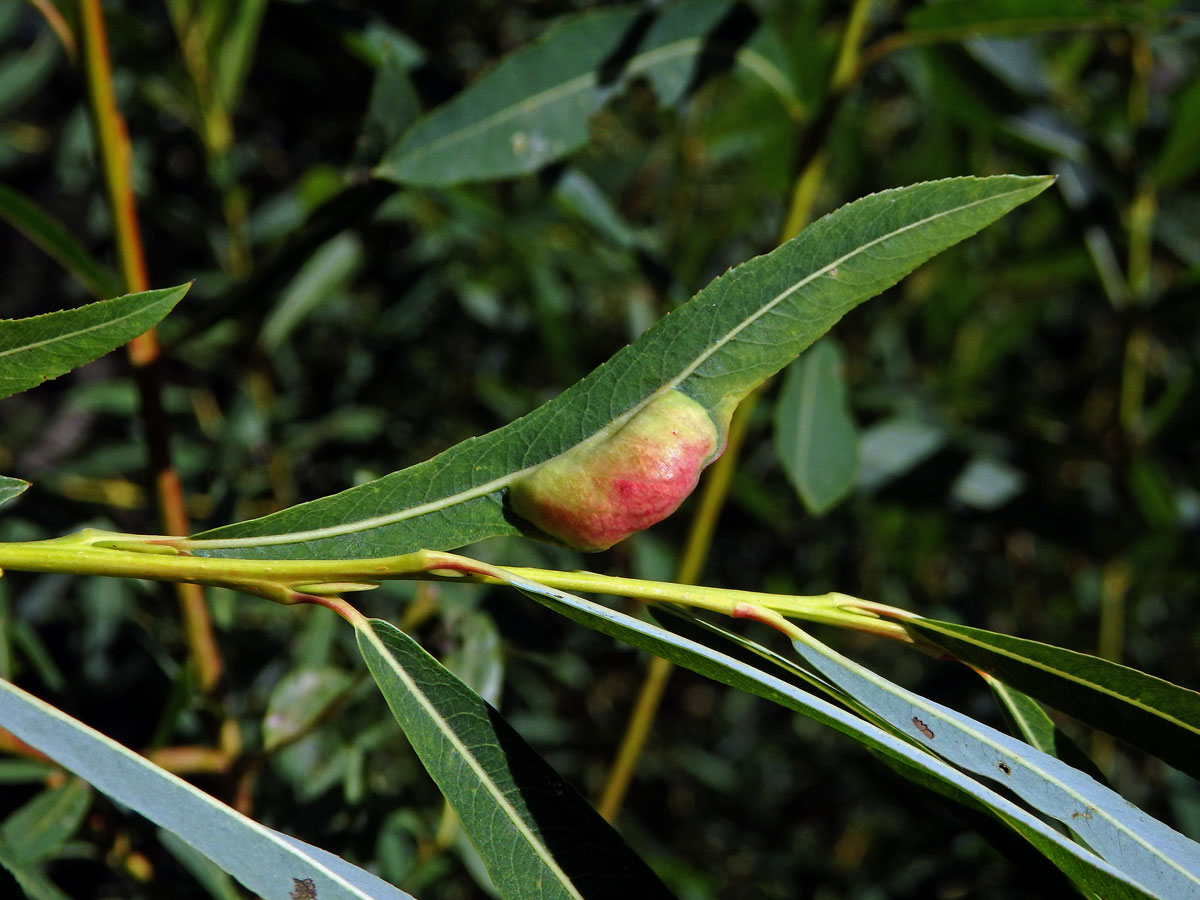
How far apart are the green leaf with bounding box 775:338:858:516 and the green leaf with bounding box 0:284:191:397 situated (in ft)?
2.20

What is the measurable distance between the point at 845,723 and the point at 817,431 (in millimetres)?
670

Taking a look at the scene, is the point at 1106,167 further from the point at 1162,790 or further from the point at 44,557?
the point at 44,557

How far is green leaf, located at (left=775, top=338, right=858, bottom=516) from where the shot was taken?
111 cm

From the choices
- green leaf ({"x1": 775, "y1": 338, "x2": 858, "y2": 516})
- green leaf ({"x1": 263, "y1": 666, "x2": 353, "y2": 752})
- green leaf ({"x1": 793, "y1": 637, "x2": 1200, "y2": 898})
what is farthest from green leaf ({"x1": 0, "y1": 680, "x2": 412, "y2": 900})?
green leaf ({"x1": 775, "y1": 338, "x2": 858, "y2": 516})

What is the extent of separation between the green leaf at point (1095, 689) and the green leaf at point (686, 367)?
0.20m

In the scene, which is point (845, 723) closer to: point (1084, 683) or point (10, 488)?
point (1084, 683)

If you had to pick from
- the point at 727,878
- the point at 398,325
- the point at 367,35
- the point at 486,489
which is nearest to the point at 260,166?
the point at 398,325

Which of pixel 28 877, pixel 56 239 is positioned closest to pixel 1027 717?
pixel 28 877

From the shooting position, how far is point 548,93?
1012 mm

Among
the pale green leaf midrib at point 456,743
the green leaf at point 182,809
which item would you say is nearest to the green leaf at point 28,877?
the green leaf at point 182,809

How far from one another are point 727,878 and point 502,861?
84.6 inches

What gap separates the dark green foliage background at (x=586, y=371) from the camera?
1.26 metres

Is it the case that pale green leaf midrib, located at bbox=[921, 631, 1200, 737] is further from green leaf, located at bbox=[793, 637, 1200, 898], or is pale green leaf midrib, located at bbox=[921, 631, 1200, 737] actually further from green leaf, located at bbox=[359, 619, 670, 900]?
green leaf, located at bbox=[359, 619, 670, 900]

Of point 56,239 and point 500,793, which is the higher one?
point 56,239
